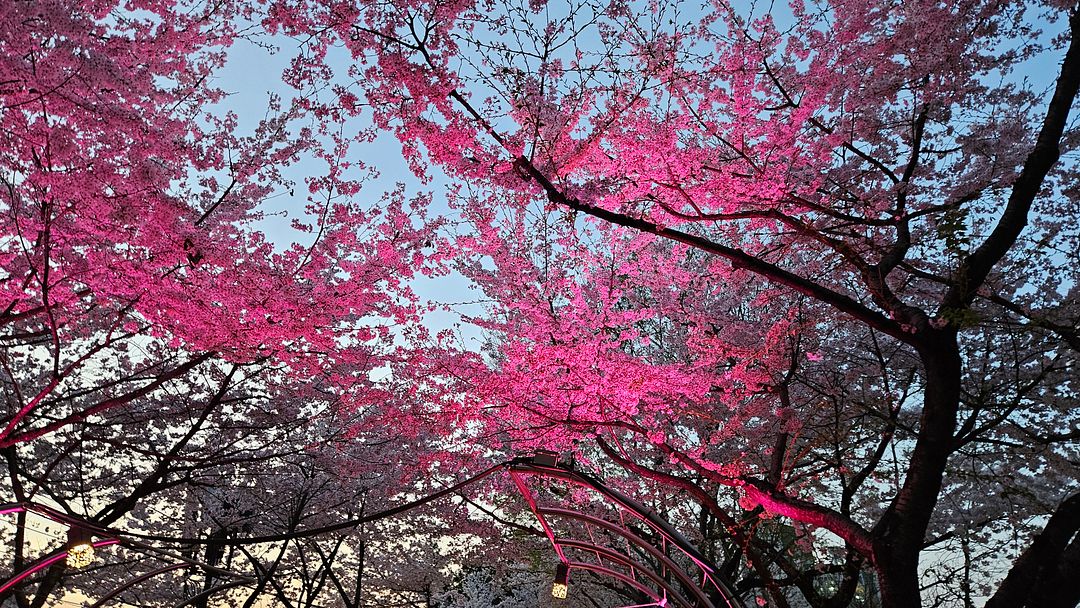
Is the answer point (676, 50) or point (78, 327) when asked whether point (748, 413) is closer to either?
point (676, 50)

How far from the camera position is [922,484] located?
5879 mm

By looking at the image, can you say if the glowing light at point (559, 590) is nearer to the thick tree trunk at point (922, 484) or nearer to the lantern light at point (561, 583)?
the lantern light at point (561, 583)

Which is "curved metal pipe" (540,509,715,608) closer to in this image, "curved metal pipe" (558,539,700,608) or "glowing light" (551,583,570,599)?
"curved metal pipe" (558,539,700,608)

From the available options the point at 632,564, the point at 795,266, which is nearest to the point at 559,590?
the point at 632,564

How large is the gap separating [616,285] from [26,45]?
10.1 metres

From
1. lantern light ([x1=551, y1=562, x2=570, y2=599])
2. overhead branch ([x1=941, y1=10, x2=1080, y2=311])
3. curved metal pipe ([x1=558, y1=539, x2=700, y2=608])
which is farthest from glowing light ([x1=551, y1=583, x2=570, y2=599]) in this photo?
overhead branch ([x1=941, y1=10, x2=1080, y2=311])

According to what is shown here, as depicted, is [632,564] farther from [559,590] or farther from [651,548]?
[651,548]

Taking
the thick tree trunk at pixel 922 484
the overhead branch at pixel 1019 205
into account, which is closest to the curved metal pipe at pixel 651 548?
the thick tree trunk at pixel 922 484

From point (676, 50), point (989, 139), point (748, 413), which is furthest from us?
point (748, 413)

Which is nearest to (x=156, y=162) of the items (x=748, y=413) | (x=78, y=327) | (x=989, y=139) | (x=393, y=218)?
(x=393, y=218)

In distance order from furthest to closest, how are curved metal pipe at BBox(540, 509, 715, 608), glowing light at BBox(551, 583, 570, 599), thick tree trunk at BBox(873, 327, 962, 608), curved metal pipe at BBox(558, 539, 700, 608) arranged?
curved metal pipe at BBox(558, 539, 700, 608)
glowing light at BBox(551, 583, 570, 599)
thick tree trunk at BBox(873, 327, 962, 608)
curved metal pipe at BBox(540, 509, 715, 608)

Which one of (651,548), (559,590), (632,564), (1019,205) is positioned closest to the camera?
(651,548)

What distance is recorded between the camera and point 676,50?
7.08 meters

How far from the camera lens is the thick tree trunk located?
5.68 meters
